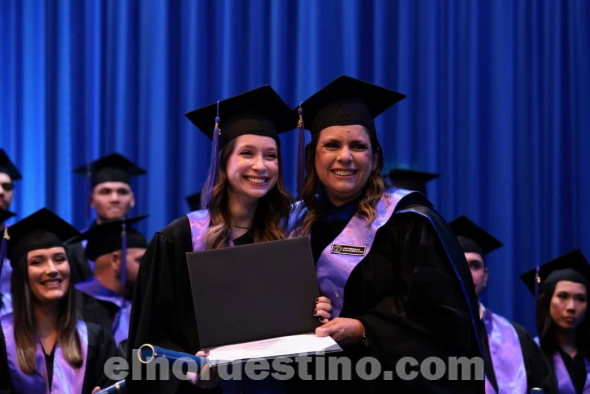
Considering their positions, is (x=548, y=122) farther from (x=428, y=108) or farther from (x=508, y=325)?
(x=508, y=325)

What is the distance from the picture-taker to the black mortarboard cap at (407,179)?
239 inches

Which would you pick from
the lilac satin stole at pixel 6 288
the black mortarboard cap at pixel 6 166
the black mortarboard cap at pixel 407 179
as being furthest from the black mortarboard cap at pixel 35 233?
the black mortarboard cap at pixel 407 179

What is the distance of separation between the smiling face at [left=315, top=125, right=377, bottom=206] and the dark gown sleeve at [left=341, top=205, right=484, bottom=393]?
20 centimetres

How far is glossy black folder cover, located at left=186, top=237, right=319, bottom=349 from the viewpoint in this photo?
9.71ft

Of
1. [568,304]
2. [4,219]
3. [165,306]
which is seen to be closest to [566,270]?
[568,304]

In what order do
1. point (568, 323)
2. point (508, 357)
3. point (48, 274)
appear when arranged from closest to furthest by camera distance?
point (48, 274) < point (508, 357) < point (568, 323)

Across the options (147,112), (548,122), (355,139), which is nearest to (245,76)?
(147,112)

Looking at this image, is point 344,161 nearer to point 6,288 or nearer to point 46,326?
point 46,326

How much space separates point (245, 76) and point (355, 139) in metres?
4.11

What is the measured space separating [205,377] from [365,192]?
94 cm

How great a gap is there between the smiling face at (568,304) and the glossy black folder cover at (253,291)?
293cm

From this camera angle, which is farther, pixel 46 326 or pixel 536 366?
pixel 536 366

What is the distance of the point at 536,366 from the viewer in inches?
205

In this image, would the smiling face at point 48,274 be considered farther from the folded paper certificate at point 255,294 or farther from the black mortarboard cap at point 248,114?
the folded paper certificate at point 255,294
